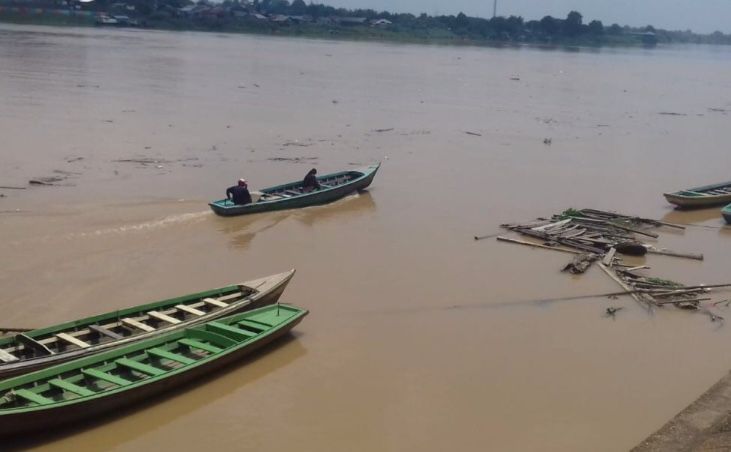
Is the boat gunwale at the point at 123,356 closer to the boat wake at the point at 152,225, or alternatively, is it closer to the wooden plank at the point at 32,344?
the wooden plank at the point at 32,344

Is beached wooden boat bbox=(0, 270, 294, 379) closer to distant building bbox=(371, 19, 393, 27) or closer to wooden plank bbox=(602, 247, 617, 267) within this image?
wooden plank bbox=(602, 247, 617, 267)

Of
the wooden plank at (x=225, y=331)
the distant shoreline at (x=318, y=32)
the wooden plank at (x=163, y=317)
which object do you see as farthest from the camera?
the distant shoreline at (x=318, y=32)

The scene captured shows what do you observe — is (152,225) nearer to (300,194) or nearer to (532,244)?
(300,194)

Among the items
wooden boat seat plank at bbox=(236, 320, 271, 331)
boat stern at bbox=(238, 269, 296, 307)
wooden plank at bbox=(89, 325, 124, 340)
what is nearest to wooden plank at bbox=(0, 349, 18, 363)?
wooden plank at bbox=(89, 325, 124, 340)

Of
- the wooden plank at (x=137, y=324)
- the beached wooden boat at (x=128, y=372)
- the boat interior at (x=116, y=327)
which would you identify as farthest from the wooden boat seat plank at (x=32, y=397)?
the wooden plank at (x=137, y=324)

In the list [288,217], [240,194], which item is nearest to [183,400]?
[240,194]

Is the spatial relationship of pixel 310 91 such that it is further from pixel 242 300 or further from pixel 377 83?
pixel 242 300
